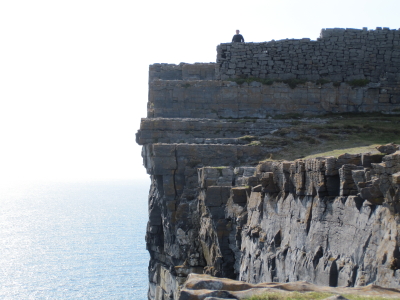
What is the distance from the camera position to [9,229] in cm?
8806

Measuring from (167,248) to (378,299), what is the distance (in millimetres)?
15192

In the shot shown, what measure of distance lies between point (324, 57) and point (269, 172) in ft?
48.6

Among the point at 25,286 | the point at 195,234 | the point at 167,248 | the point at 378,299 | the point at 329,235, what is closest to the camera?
the point at 378,299

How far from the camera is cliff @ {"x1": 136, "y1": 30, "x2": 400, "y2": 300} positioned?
10023 mm

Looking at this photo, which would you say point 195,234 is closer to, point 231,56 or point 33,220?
point 231,56

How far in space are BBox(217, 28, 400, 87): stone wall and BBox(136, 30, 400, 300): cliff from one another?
0.16 feet

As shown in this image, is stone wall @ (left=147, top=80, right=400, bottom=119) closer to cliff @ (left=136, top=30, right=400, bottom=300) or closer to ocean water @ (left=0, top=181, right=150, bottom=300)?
cliff @ (left=136, top=30, right=400, bottom=300)

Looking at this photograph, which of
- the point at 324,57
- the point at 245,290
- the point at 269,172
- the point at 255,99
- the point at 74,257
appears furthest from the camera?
the point at 74,257

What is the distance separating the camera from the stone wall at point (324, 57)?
27734mm

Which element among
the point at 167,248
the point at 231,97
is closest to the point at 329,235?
the point at 167,248

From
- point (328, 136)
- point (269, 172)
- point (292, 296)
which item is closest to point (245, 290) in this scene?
point (292, 296)

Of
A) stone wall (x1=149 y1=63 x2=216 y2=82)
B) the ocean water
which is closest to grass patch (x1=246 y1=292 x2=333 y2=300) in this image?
stone wall (x1=149 y1=63 x2=216 y2=82)

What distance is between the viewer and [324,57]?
1098 inches

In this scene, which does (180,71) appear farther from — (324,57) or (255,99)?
(324,57)
